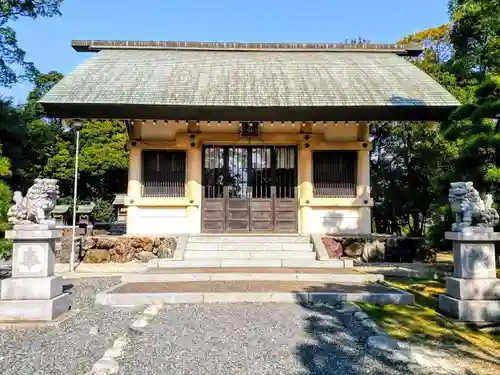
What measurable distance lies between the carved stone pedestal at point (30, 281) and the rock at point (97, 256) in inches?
208

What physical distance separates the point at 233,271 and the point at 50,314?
3.84 metres

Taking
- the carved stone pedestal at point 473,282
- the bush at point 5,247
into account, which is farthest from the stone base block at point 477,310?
the bush at point 5,247

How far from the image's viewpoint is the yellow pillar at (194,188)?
1133 centimetres

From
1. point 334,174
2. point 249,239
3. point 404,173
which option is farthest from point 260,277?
point 404,173

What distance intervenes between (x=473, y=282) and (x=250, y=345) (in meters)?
3.35

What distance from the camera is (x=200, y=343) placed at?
4.40 m

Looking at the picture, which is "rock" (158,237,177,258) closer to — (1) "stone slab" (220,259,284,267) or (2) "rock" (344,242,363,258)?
(1) "stone slab" (220,259,284,267)

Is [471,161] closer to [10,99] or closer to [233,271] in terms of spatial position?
[233,271]

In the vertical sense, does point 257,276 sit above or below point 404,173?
below

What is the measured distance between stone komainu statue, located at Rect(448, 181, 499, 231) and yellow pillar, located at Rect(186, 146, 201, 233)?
7.20 meters

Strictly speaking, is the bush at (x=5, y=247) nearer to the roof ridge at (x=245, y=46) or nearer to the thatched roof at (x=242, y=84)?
the thatched roof at (x=242, y=84)

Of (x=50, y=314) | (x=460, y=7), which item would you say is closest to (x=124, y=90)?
(x=50, y=314)

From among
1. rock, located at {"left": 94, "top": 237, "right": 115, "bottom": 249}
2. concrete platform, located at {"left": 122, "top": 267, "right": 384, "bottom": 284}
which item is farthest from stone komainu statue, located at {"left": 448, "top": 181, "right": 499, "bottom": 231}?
rock, located at {"left": 94, "top": 237, "right": 115, "bottom": 249}

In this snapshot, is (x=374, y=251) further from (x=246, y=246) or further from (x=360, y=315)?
(x=360, y=315)
